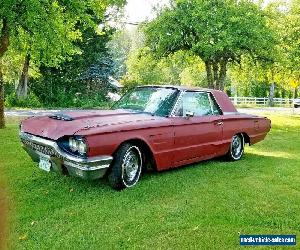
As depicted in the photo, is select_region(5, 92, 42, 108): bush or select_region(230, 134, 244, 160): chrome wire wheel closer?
select_region(230, 134, 244, 160): chrome wire wheel

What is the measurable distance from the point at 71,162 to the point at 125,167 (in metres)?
0.90

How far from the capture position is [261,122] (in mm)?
9594

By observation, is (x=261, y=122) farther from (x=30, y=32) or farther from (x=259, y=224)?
(x=30, y=32)

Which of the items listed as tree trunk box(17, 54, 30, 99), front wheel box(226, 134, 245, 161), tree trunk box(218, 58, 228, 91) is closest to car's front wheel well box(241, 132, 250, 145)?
front wheel box(226, 134, 245, 161)

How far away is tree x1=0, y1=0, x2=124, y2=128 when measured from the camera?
12141mm

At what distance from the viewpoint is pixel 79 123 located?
5.75m

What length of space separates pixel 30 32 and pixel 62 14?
1293 millimetres

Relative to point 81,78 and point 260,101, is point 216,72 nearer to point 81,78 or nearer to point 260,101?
point 81,78

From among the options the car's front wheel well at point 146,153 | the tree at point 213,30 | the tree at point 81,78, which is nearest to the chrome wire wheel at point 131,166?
the car's front wheel well at point 146,153

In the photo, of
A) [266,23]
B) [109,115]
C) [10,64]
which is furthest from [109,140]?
[10,64]

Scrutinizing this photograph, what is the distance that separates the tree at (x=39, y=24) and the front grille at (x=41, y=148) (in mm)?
6897

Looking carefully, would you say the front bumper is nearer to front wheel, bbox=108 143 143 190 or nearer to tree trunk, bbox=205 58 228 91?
front wheel, bbox=108 143 143 190

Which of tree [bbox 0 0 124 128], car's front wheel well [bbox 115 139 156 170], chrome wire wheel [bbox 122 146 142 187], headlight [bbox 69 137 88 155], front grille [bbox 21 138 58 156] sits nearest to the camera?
headlight [bbox 69 137 88 155]

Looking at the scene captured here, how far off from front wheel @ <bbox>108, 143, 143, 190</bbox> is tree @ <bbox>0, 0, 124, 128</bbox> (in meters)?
7.64
